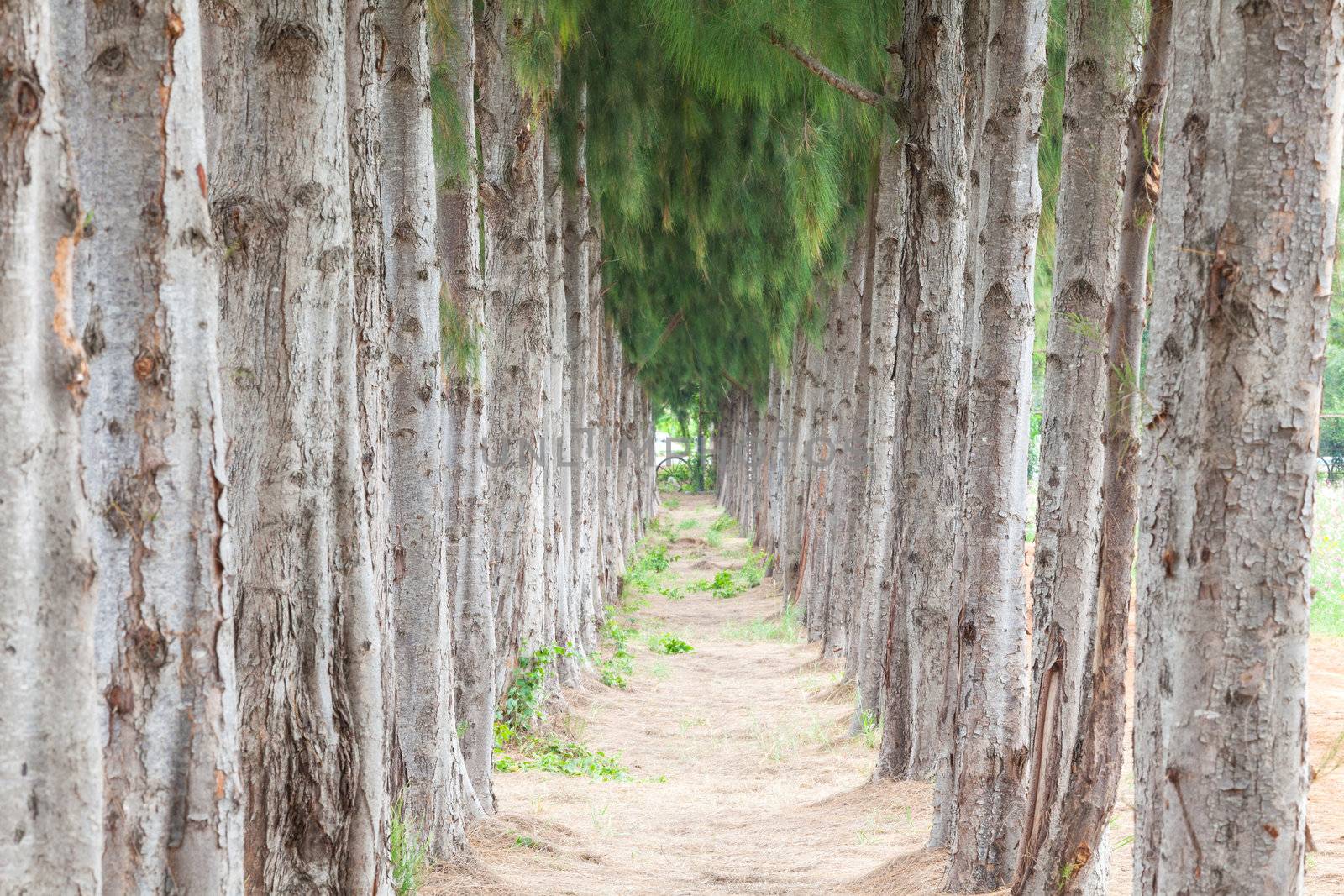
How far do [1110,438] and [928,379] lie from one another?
A: 121 inches

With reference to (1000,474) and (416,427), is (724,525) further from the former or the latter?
(1000,474)

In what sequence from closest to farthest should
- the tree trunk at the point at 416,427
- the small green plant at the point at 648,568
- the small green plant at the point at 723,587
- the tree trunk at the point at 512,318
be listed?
1. the tree trunk at the point at 416,427
2. the tree trunk at the point at 512,318
3. the small green plant at the point at 723,587
4. the small green plant at the point at 648,568

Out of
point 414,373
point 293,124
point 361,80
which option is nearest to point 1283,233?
point 293,124

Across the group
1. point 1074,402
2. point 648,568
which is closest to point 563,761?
point 1074,402

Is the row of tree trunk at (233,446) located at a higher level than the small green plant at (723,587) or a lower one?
higher

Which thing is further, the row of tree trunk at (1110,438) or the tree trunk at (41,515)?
the row of tree trunk at (1110,438)

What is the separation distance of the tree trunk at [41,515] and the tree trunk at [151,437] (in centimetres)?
33

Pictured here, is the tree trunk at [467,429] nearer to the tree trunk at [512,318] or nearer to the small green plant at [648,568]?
the tree trunk at [512,318]

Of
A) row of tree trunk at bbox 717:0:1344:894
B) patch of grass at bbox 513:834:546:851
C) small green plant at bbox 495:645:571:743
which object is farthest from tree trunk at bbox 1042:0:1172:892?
small green plant at bbox 495:645:571:743

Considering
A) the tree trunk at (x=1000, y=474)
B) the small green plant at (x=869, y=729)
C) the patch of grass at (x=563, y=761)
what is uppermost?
the tree trunk at (x=1000, y=474)

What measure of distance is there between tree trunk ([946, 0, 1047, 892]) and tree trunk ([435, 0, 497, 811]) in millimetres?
2482

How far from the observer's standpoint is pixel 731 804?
7070 millimetres

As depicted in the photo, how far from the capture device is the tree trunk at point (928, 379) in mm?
5816

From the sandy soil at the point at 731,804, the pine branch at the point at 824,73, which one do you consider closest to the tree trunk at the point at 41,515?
the sandy soil at the point at 731,804
